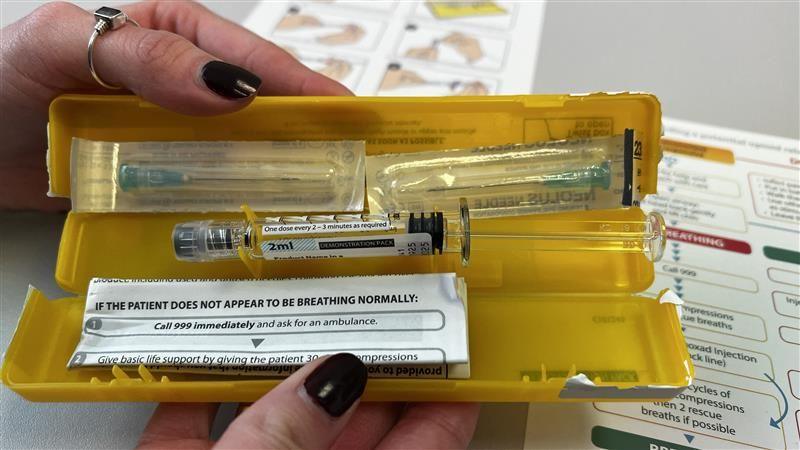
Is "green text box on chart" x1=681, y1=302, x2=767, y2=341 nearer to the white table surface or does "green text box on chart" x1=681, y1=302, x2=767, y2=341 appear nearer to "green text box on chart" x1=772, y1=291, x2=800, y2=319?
"green text box on chart" x1=772, y1=291, x2=800, y2=319

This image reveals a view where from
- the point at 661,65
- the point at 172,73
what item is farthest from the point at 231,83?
the point at 661,65

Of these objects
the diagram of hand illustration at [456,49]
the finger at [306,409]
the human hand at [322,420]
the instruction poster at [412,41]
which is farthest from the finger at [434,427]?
the diagram of hand illustration at [456,49]

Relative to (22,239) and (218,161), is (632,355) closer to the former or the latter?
(218,161)

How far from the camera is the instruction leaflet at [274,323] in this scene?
543mm

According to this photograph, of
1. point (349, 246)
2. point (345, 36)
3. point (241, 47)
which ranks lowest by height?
point (349, 246)

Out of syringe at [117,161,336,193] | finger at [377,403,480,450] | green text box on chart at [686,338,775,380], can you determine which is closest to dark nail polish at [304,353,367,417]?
finger at [377,403,480,450]

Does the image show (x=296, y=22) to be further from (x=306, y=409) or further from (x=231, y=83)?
(x=306, y=409)

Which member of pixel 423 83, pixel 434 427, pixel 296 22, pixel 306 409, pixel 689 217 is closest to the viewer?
pixel 306 409

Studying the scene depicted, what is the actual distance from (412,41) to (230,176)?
0.60 m

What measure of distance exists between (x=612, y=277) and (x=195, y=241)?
45 centimetres

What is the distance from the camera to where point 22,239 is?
2.68ft

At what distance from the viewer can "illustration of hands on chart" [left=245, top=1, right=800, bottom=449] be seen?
0.63 m

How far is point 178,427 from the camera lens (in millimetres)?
598

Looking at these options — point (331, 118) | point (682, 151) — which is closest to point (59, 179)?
point (331, 118)
